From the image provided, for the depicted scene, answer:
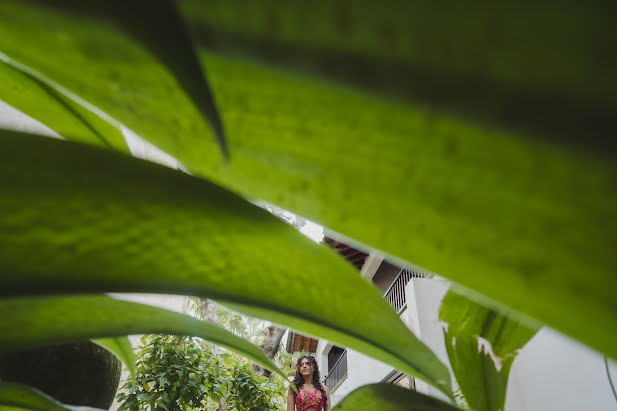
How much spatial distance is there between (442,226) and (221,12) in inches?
4.2

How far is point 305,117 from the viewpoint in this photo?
0.14m

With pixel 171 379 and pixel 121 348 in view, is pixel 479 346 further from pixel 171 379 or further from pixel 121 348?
pixel 171 379

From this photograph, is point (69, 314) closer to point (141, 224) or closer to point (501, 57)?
point (141, 224)

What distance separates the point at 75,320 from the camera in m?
0.27

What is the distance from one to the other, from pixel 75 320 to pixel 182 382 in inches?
123

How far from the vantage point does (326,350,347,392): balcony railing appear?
23.3 feet

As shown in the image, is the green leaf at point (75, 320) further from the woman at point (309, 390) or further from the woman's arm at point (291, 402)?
the woman at point (309, 390)

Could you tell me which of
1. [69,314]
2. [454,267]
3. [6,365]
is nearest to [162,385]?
[6,365]

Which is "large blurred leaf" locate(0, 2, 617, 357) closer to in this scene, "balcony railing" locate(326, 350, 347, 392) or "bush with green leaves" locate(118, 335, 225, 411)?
"bush with green leaves" locate(118, 335, 225, 411)

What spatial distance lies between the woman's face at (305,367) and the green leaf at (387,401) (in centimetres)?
405

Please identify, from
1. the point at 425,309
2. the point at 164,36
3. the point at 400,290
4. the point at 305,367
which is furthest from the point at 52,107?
the point at 400,290

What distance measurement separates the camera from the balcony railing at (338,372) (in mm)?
7113

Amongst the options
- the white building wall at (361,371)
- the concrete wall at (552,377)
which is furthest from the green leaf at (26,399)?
the white building wall at (361,371)

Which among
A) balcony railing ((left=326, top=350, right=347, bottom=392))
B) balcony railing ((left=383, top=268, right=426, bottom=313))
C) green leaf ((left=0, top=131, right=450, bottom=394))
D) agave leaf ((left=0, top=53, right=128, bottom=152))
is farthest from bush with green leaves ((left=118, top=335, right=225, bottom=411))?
balcony railing ((left=326, top=350, right=347, bottom=392))
